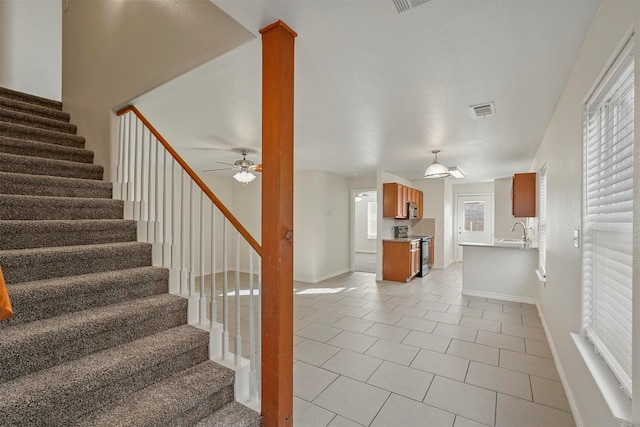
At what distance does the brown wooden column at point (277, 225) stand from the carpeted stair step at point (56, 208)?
1.87m

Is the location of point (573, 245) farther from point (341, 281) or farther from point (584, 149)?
point (341, 281)

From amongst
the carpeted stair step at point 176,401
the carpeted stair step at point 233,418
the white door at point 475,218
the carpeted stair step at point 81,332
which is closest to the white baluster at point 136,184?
the carpeted stair step at point 81,332

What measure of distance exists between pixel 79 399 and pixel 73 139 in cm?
300

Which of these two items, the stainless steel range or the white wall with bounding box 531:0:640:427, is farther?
the stainless steel range

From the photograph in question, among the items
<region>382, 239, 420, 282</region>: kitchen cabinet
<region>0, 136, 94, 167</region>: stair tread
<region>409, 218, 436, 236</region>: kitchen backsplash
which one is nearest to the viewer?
<region>0, 136, 94, 167</region>: stair tread

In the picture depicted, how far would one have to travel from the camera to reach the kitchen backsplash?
825 cm

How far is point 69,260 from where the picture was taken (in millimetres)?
2037

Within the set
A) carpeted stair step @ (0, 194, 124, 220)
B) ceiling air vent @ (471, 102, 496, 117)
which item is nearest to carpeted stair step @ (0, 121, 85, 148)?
carpeted stair step @ (0, 194, 124, 220)

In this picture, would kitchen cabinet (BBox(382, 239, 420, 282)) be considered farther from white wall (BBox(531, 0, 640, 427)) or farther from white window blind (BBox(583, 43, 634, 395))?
white window blind (BBox(583, 43, 634, 395))

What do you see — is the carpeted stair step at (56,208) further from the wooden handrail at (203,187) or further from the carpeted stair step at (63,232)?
the wooden handrail at (203,187)

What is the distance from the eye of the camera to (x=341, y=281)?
255 inches

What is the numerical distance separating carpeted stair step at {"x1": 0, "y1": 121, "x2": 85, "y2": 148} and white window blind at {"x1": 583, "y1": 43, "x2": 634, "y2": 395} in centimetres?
446

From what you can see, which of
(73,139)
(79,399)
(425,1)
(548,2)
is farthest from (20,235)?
(548,2)

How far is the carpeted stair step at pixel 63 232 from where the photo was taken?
1.98 metres
